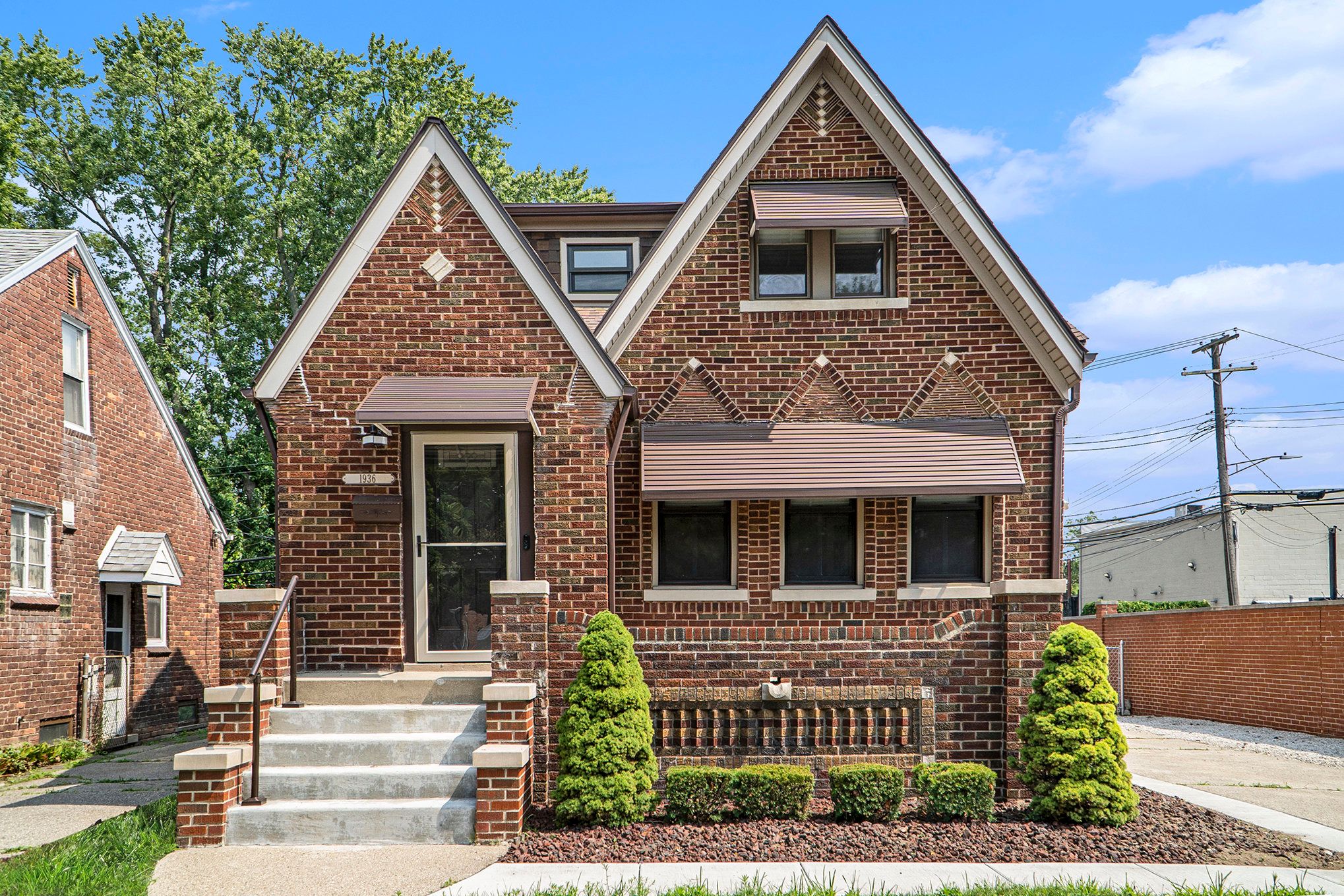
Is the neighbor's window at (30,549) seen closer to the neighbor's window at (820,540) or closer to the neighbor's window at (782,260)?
the neighbor's window at (820,540)

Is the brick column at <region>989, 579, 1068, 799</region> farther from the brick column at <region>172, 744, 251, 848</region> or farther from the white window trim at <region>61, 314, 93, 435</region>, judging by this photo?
the white window trim at <region>61, 314, 93, 435</region>

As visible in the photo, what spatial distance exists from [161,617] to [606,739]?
43.7 ft

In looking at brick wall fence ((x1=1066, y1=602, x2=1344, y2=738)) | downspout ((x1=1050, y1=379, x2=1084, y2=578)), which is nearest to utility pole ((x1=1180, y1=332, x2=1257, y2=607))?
brick wall fence ((x1=1066, y1=602, x2=1344, y2=738))

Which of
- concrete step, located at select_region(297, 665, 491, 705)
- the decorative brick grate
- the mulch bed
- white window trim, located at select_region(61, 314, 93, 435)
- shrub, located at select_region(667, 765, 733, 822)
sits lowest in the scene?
the mulch bed

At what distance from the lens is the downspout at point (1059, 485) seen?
1104 centimetres

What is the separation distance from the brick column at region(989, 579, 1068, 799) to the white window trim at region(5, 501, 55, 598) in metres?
12.5

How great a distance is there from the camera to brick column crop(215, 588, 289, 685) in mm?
8578

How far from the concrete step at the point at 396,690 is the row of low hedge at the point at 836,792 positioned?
6.42 feet

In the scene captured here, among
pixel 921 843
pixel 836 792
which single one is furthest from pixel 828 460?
pixel 921 843

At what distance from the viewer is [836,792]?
8.41 meters

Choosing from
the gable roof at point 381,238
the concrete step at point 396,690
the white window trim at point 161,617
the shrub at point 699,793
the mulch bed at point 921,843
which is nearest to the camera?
the mulch bed at point 921,843

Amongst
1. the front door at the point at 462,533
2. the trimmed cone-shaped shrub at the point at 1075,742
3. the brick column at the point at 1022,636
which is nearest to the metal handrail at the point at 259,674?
the front door at the point at 462,533

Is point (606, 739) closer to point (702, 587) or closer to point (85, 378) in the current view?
point (702, 587)

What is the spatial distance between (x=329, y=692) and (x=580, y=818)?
8.58 feet
